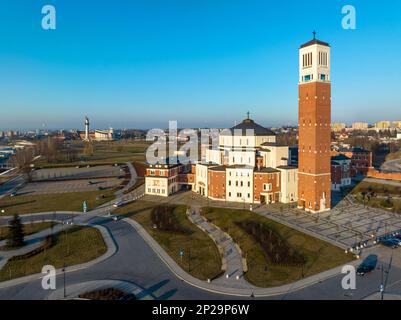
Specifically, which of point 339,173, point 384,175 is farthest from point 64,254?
point 384,175

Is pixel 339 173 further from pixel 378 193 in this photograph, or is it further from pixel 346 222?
pixel 346 222

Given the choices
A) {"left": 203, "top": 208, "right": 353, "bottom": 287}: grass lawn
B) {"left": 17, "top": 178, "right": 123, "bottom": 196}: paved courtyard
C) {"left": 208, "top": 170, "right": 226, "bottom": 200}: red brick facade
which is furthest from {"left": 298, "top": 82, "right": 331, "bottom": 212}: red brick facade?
{"left": 17, "top": 178, "right": 123, "bottom": 196}: paved courtyard

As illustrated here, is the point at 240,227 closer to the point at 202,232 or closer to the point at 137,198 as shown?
the point at 202,232

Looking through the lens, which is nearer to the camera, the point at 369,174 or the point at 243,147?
the point at 243,147

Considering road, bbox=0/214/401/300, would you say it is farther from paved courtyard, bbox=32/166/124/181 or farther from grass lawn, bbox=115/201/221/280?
paved courtyard, bbox=32/166/124/181

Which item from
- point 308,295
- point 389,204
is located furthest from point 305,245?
point 389,204

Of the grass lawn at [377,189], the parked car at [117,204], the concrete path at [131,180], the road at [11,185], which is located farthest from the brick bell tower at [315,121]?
the road at [11,185]

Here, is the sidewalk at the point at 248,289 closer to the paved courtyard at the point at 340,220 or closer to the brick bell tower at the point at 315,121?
the paved courtyard at the point at 340,220
